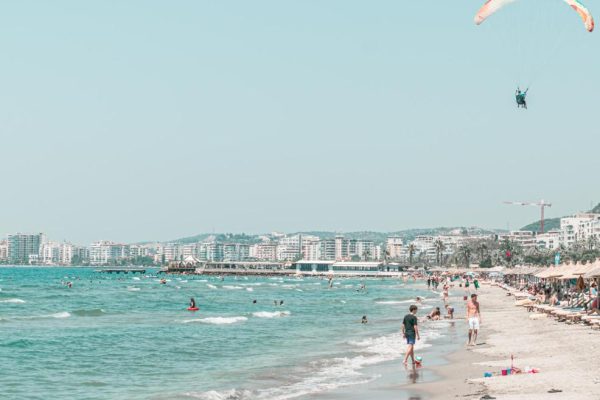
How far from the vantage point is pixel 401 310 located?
59.2 meters

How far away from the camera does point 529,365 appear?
67.4 ft

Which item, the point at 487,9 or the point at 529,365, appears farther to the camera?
the point at 487,9

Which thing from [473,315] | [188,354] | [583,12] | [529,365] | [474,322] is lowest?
[188,354]

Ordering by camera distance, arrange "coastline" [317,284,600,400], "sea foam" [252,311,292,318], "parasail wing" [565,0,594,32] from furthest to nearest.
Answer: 1. "sea foam" [252,311,292,318]
2. "parasail wing" [565,0,594,32]
3. "coastline" [317,284,600,400]

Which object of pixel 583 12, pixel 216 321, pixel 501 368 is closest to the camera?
pixel 501 368

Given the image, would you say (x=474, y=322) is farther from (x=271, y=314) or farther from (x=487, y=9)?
(x=271, y=314)

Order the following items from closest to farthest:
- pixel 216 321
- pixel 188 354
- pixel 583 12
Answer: pixel 583 12 → pixel 188 354 → pixel 216 321

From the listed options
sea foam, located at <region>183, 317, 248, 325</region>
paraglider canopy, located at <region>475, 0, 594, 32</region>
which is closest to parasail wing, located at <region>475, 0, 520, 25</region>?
paraglider canopy, located at <region>475, 0, 594, 32</region>

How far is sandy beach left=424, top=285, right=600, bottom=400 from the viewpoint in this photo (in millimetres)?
16125

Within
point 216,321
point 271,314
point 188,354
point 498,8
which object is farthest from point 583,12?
point 271,314

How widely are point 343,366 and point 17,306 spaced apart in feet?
147

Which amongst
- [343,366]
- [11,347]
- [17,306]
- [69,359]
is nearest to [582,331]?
[343,366]

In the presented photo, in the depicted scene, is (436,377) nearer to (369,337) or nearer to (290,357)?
Answer: (290,357)

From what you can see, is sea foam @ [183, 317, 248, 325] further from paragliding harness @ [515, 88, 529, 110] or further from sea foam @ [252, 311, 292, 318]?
paragliding harness @ [515, 88, 529, 110]
